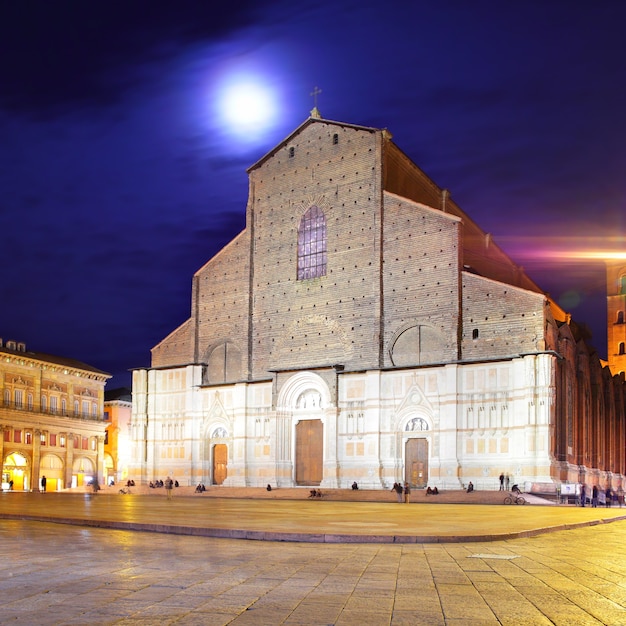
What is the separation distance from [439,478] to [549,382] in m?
6.75

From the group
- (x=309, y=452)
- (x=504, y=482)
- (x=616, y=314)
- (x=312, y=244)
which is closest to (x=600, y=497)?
(x=504, y=482)

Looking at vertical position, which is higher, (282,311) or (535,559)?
(282,311)

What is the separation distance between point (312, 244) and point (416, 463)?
1298 cm

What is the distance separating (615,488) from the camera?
4653 centimetres

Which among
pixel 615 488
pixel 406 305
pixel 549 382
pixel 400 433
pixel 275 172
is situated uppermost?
pixel 275 172

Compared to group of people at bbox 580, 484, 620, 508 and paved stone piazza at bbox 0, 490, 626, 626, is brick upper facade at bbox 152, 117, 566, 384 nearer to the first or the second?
group of people at bbox 580, 484, 620, 508

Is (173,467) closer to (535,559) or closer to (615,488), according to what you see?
(615,488)

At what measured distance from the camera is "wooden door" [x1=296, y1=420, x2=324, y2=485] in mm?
41500

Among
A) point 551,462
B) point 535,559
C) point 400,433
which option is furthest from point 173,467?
point 535,559

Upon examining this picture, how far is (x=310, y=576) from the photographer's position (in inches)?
333

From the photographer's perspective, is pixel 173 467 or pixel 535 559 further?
pixel 173 467

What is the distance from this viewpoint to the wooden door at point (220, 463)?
44812mm

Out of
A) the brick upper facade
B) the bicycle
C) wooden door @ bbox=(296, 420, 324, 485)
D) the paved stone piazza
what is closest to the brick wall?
the brick upper facade

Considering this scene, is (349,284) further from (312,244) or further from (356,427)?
(356,427)
